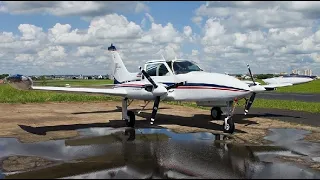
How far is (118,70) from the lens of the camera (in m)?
19.6

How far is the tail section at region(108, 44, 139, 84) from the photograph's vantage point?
18388 mm

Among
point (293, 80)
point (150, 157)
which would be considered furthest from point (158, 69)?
point (293, 80)

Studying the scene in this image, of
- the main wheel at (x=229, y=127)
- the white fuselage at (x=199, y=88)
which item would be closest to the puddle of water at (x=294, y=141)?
the main wheel at (x=229, y=127)

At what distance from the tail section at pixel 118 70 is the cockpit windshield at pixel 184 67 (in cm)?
279

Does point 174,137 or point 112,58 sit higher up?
point 112,58

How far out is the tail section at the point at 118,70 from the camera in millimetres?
18388

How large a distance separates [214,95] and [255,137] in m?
2.28

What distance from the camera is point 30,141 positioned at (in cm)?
1282

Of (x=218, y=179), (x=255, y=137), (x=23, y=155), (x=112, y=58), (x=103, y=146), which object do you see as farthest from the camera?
(x=112, y=58)

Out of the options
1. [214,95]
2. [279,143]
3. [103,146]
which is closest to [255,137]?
[279,143]

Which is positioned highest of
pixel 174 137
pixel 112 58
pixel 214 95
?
pixel 112 58

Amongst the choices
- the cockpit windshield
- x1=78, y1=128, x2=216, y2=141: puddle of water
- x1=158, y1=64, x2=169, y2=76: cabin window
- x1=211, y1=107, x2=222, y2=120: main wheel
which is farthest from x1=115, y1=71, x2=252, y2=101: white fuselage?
x1=211, y1=107, x2=222, y2=120: main wheel

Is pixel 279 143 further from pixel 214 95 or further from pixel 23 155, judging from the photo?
pixel 23 155

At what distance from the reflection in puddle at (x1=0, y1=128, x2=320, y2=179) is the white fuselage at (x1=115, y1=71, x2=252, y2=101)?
162 cm
